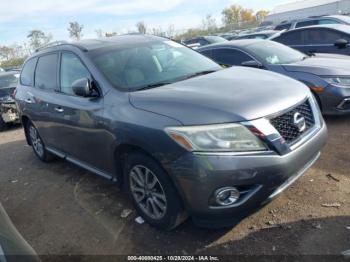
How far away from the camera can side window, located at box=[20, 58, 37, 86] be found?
18.7ft

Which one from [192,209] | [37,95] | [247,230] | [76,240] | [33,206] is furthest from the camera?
[37,95]

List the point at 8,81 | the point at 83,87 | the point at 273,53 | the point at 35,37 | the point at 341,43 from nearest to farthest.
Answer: the point at 83,87, the point at 273,53, the point at 341,43, the point at 8,81, the point at 35,37

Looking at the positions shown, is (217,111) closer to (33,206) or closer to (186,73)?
(186,73)

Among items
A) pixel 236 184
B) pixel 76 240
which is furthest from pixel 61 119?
pixel 236 184

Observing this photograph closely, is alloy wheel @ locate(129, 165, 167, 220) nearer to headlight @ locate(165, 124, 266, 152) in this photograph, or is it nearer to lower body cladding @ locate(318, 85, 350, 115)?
headlight @ locate(165, 124, 266, 152)

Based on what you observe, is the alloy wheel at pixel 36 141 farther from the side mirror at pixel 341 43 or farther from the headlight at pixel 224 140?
the side mirror at pixel 341 43

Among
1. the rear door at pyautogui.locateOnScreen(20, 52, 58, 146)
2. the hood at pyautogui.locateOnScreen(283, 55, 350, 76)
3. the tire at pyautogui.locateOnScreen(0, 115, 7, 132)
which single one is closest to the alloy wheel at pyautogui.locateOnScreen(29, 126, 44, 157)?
the rear door at pyautogui.locateOnScreen(20, 52, 58, 146)

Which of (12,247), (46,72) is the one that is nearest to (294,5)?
(46,72)

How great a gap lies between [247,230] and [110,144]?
1.52 meters

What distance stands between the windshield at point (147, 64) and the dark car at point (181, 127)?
0.04 feet

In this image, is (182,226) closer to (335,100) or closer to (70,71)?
(70,71)

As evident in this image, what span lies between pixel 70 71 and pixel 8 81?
24.3 ft

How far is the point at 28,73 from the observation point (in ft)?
19.3

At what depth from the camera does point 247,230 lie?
10.9 feet
